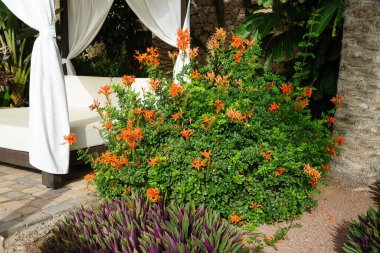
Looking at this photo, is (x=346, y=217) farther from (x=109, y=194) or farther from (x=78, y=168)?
(x=78, y=168)

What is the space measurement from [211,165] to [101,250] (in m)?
1.00

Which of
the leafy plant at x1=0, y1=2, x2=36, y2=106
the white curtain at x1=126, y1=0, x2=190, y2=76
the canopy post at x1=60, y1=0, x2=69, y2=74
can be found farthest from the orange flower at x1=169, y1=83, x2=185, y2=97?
the leafy plant at x1=0, y1=2, x2=36, y2=106

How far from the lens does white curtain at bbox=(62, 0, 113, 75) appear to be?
5.68 m

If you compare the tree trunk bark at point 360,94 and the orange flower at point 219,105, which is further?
the tree trunk bark at point 360,94

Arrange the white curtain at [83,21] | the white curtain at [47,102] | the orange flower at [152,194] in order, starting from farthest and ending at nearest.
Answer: the white curtain at [83,21]
the white curtain at [47,102]
the orange flower at [152,194]

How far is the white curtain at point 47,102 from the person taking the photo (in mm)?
3768

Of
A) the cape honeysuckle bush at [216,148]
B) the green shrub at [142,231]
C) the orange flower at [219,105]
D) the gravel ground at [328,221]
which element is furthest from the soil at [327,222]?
the orange flower at [219,105]

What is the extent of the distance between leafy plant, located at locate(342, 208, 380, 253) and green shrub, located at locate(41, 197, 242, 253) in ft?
2.19

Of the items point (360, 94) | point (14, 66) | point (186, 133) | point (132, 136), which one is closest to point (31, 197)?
point (132, 136)

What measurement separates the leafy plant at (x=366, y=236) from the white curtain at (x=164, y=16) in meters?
2.89

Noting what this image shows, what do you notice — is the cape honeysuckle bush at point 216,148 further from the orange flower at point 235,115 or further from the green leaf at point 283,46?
the green leaf at point 283,46

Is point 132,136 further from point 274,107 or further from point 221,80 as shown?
point 274,107

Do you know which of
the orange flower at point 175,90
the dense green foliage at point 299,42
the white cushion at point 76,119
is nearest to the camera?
the orange flower at point 175,90

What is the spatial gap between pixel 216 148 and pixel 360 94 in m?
1.42
